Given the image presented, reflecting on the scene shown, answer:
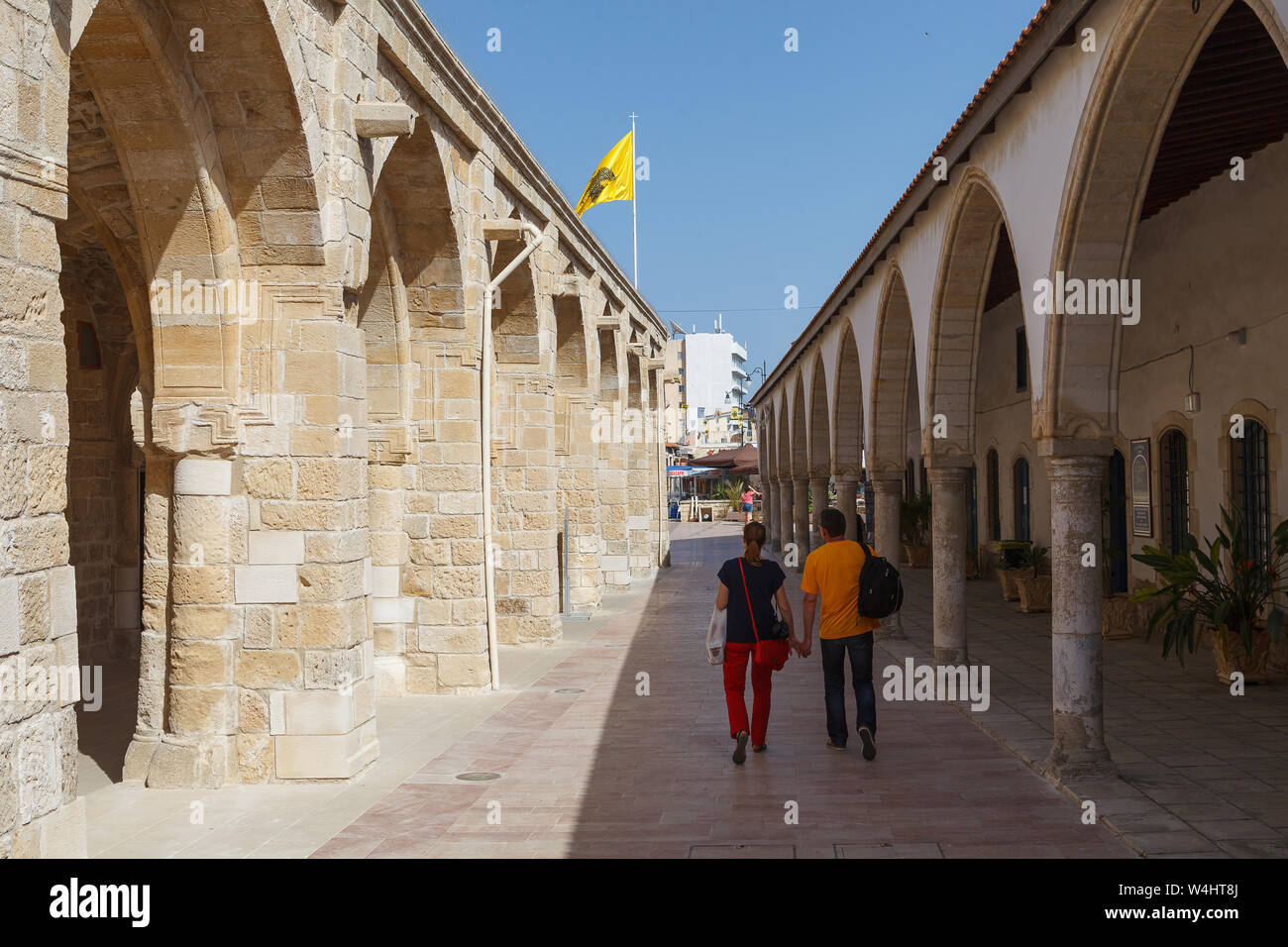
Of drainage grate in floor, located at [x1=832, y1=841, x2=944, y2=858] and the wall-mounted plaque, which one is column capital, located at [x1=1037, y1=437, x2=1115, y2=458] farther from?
the wall-mounted plaque

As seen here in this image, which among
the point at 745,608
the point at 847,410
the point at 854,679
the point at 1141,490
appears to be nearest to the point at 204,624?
the point at 745,608

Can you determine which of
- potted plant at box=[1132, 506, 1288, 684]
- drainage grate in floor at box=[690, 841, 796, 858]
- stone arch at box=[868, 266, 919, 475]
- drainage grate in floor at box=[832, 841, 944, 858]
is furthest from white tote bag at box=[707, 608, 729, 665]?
stone arch at box=[868, 266, 919, 475]

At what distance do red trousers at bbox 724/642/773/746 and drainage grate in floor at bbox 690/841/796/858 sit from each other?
1.62m

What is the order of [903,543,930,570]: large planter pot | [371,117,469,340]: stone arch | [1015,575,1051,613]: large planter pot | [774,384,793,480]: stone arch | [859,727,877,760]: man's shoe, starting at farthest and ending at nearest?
[774,384,793,480]: stone arch, [903,543,930,570]: large planter pot, [1015,575,1051,613]: large planter pot, [371,117,469,340]: stone arch, [859,727,877,760]: man's shoe

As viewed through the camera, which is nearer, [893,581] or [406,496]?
[893,581]

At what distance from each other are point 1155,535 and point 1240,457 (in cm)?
194

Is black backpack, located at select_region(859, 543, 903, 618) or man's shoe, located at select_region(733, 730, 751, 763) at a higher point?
black backpack, located at select_region(859, 543, 903, 618)

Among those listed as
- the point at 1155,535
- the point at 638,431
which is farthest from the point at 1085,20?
the point at 638,431

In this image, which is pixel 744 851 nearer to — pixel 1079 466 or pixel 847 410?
pixel 1079 466

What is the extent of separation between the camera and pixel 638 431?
22.8 meters

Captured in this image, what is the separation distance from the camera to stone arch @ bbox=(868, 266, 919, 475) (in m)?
12.3

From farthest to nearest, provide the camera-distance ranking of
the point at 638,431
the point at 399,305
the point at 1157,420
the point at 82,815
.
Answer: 1. the point at 638,431
2. the point at 1157,420
3. the point at 399,305
4. the point at 82,815

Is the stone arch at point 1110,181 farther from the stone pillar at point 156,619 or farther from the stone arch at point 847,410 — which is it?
the stone arch at point 847,410

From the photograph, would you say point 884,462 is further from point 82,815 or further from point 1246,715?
point 82,815
